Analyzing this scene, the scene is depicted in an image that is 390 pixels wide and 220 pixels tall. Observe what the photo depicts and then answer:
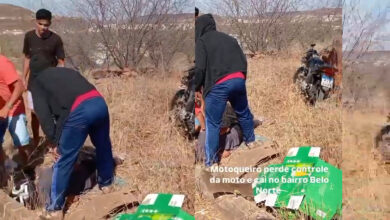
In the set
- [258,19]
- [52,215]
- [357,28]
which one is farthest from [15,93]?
[357,28]

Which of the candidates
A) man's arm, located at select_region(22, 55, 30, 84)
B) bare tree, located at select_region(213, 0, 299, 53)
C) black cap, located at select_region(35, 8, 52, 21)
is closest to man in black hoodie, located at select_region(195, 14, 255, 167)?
bare tree, located at select_region(213, 0, 299, 53)

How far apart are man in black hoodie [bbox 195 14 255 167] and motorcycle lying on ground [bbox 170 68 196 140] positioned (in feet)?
0.27

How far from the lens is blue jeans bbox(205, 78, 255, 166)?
3.79 meters

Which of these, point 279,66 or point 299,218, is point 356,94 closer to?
point 279,66

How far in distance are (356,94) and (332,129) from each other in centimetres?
40

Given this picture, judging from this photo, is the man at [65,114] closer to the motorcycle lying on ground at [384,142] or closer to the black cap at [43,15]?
the black cap at [43,15]

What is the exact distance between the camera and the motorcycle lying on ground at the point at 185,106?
3852mm

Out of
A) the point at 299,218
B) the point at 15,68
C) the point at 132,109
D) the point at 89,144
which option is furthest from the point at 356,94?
the point at 15,68

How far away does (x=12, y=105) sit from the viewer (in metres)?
3.79

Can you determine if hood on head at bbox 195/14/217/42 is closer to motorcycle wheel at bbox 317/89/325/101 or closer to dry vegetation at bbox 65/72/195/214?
dry vegetation at bbox 65/72/195/214

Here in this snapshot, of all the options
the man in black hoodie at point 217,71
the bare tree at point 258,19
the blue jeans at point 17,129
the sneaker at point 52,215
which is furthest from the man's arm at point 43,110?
the bare tree at point 258,19

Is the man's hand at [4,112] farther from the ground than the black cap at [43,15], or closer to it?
closer to it

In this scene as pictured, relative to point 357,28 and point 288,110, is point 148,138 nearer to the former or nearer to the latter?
point 288,110

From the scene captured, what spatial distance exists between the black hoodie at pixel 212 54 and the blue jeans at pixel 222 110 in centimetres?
7
